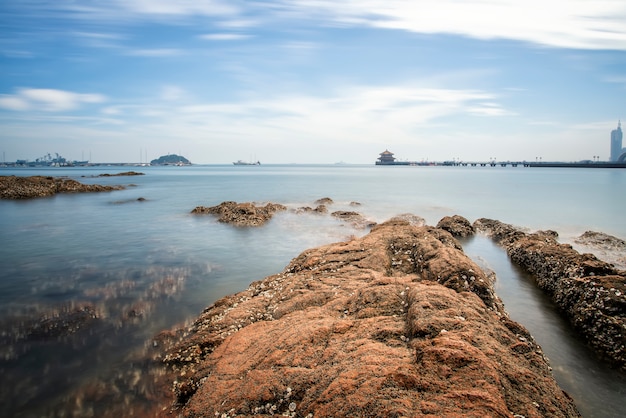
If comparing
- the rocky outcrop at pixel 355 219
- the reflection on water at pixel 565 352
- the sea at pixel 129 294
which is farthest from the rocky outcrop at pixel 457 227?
the reflection on water at pixel 565 352

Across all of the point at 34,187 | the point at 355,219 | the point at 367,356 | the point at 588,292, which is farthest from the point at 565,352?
the point at 34,187

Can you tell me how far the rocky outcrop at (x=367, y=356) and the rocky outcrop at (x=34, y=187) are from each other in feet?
170

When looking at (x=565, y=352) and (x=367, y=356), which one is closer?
(x=367, y=356)

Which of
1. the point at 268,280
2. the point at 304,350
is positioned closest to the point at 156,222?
the point at 268,280

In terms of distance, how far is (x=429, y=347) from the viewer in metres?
4.88

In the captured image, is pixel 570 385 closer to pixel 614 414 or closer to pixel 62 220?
pixel 614 414

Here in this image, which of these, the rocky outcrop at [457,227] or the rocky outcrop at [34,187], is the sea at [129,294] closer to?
the rocky outcrop at [457,227]

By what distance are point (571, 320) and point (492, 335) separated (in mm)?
6756

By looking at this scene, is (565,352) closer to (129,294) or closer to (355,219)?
(129,294)

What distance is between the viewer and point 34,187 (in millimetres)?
47469

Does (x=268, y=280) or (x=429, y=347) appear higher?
(x=429, y=347)

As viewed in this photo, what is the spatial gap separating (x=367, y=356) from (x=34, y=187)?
59.5 metres

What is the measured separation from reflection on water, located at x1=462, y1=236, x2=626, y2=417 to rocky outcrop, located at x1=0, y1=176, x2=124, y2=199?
2279 inches

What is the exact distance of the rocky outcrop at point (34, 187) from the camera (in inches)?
1779
